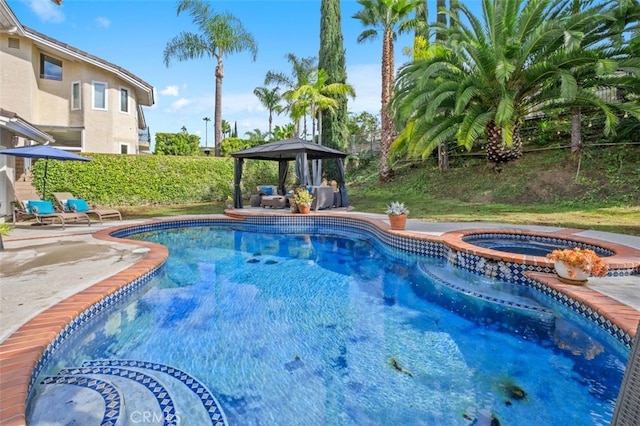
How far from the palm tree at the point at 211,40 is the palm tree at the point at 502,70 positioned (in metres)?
12.4

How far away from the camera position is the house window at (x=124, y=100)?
18.2m

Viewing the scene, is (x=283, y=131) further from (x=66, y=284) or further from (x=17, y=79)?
(x=66, y=284)

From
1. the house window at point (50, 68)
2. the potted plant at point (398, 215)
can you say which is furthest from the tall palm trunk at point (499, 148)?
the house window at point (50, 68)

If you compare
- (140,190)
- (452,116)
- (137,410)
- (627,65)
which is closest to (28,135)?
(140,190)

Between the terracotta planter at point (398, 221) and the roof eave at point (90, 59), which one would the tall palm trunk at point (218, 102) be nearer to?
the roof eave at point (90, 59)

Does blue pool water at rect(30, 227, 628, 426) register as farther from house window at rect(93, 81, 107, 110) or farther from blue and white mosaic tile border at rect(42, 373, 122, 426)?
house window at rect(93, 81, 107, 110)

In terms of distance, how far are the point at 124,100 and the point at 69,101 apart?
2414 mm

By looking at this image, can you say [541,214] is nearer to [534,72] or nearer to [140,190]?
[534,72]

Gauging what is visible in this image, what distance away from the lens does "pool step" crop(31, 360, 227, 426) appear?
2475mm

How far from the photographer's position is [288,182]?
Answer: 19469mm

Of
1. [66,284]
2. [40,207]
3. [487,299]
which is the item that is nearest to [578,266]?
[487,299]

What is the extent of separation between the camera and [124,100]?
18469 mm

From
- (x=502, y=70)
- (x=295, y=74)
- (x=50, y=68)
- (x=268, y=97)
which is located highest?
(x=268, y=97)

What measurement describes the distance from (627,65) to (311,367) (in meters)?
12.3
